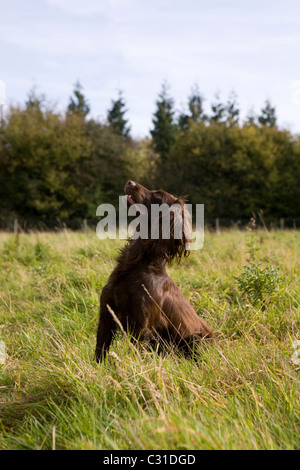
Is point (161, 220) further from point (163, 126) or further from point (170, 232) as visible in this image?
point (163, 126)

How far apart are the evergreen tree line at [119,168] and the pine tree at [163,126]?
353 inches

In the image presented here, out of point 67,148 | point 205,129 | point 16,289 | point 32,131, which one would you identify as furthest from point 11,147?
point 16,289

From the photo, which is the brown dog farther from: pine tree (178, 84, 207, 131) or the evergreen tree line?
pine tree (178, 84, 207, 131)

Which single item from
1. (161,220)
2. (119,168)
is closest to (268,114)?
(119,168)

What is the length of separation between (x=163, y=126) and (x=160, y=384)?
121 feet

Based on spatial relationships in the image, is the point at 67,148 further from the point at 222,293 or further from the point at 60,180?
the point at 222,293

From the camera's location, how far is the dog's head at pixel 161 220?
10.5ft

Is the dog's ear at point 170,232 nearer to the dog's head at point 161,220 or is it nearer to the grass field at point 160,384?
the dog's head at point 161,220

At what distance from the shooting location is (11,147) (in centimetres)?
2519

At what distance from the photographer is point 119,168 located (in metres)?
27.6

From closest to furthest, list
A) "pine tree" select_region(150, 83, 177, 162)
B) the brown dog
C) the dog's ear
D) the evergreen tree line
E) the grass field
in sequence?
the grass field
the brown dog
the dog's ear
the evergreen tree line
"pine tree" select_region(150, 83, 177, 162)

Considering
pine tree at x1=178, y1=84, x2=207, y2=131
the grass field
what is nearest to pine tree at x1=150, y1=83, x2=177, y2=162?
pine tree at x1=178, y1=84, x2=207, y2=131

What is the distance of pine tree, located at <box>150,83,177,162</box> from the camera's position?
3734 cm
